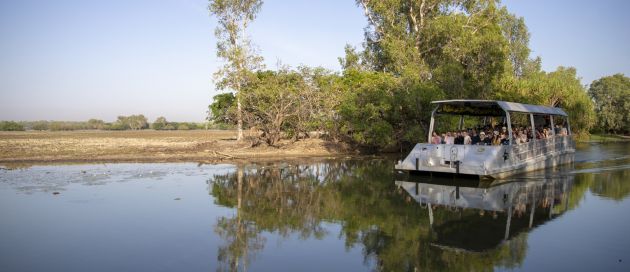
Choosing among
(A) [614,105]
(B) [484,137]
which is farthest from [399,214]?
(A) [614,105]

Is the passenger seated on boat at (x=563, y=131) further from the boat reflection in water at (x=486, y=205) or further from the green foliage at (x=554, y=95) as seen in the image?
the green foliage at (x=554, y=95)

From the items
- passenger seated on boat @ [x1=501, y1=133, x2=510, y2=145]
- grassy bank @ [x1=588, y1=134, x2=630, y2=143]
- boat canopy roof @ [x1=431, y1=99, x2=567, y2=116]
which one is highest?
boat canopy roof @ [x1=431, y1=99, x2=567, y2=116]

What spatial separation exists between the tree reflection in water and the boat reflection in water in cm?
2

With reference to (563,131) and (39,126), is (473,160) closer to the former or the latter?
(563,131)

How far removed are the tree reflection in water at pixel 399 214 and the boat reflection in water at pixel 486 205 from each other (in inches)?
0.8

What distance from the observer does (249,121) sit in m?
30.5

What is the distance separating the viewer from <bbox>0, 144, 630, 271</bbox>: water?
7855 mm

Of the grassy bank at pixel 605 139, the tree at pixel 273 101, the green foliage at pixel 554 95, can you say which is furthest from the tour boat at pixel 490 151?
the grassy bank at pixel 605 139

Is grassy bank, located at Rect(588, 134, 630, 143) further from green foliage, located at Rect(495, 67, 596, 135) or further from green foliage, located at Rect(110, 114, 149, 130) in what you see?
green foliage, located at Rect(110, 114, 149, 130)

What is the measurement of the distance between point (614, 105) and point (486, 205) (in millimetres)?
59437

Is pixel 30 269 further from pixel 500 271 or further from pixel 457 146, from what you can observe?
pixel 457 146

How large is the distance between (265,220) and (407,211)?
346 cm

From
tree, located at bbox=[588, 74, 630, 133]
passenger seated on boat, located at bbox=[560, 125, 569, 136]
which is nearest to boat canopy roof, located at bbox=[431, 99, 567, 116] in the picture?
passenger seated on boat, located at bbox=[560, 125, 569, 136]

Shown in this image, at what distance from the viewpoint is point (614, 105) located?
61375 mm
